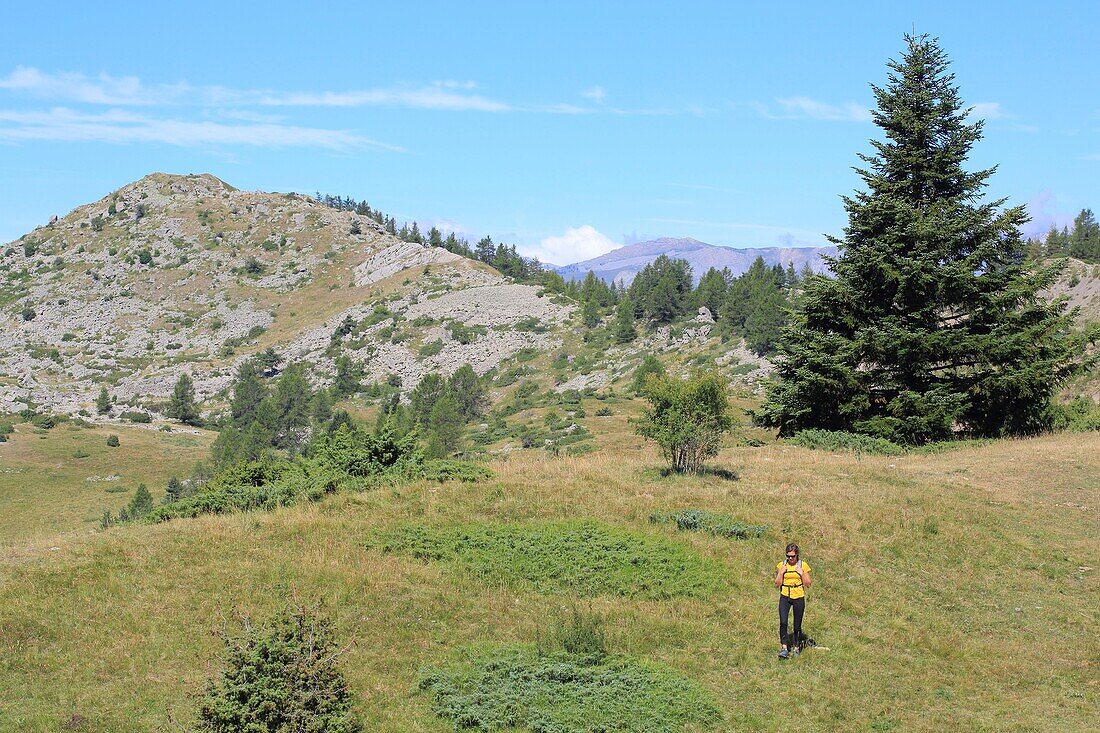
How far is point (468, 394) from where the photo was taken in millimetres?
83812

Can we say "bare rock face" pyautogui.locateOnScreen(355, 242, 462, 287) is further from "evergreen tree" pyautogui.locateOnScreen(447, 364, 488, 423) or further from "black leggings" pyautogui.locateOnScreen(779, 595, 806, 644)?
"black leggings" pyautogui.locateOnScreen(779, 595, 806, 644)

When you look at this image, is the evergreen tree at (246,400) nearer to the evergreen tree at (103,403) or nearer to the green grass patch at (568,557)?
the evergreen tree at (103,403)

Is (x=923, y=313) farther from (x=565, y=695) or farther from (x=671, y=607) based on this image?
(x=565, y=695)

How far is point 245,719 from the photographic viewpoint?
873cm

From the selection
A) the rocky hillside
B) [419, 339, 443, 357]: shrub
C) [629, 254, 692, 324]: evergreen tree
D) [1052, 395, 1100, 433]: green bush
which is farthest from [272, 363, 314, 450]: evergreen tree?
[1052, 395, 1100, 433]: green bush

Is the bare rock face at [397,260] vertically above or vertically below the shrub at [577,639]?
above

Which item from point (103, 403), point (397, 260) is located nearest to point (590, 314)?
point (397, 260)

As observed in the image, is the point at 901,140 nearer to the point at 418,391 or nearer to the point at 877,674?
the point at 877,674

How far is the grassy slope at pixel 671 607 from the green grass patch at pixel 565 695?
38cm

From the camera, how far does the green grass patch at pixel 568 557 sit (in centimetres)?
1484

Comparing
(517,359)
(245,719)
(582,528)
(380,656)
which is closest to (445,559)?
(582,528)

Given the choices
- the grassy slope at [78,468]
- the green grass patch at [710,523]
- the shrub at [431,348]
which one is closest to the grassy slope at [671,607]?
the green grass patch at [710,523]

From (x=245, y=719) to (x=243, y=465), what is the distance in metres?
14.3

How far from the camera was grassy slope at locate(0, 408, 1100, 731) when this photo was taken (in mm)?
10695
